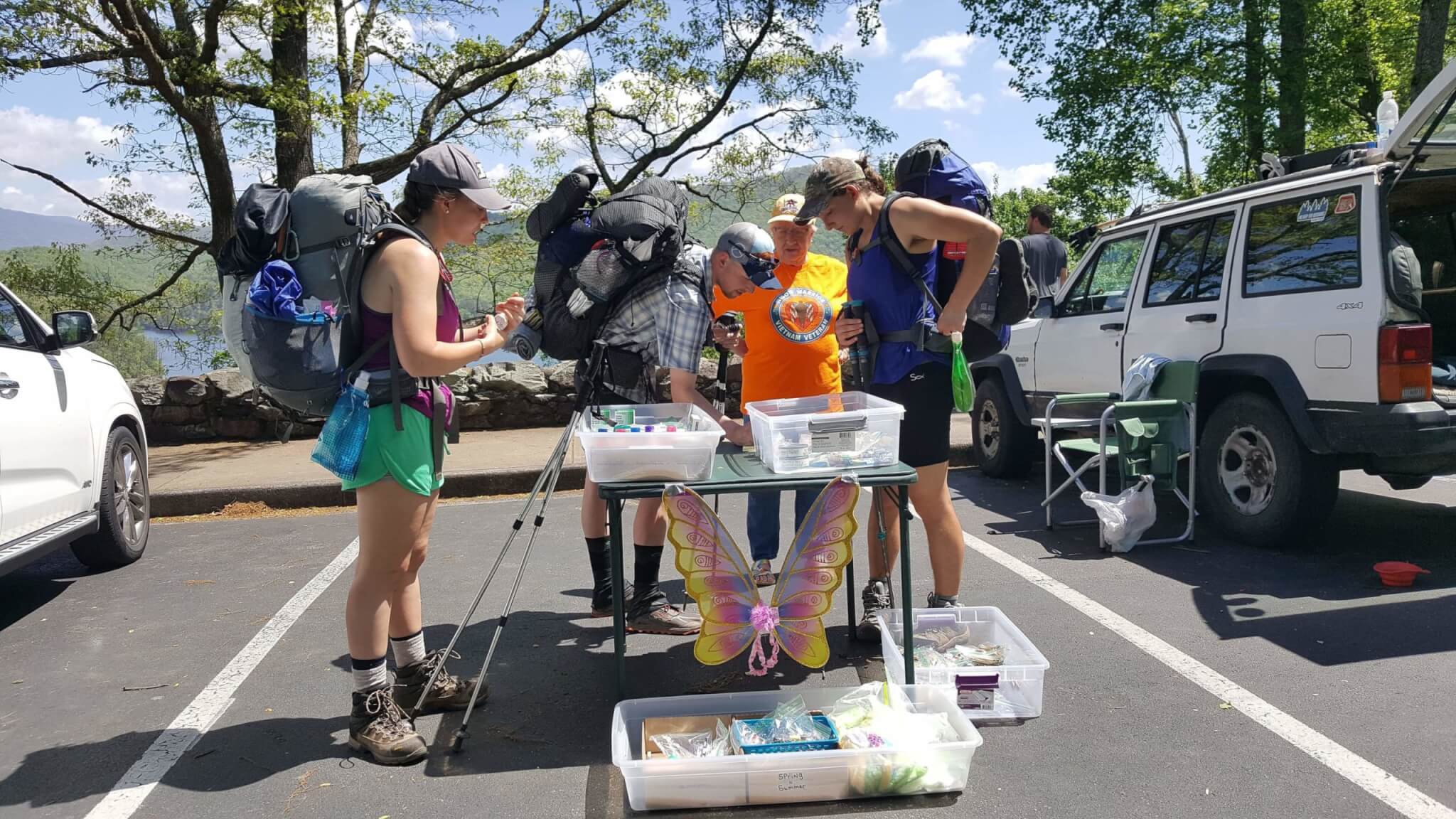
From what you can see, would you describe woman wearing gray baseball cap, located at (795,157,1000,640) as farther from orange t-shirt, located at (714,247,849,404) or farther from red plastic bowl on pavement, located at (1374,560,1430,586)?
red plastic bowl on pavement, located at (1374,560,1430,586)

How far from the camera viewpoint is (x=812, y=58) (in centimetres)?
1350

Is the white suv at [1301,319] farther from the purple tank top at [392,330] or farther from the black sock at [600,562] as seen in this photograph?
the purple tank top at [392,330]

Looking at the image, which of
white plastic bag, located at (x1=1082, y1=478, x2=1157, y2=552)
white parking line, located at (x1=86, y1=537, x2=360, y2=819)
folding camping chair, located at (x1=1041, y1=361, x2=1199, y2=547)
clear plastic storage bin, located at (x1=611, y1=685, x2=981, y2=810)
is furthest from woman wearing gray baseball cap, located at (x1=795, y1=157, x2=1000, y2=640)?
white parking line, located at (x1=86, y1=537, x2=360, y2=819)

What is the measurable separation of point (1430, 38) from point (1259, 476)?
9958 millimetres

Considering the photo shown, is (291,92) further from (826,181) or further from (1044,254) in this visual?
(826,181)

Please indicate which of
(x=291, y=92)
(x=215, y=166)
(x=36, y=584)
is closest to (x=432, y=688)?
(x=36, y=584)

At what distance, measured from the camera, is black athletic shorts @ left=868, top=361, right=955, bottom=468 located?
11.8 ft

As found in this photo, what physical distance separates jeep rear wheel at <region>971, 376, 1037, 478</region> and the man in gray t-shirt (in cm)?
92

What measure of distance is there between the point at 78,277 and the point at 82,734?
11.1 m

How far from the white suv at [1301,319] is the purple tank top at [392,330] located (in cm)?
432

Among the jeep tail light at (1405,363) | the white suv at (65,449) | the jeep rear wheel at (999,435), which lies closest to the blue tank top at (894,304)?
the jeep tail light at (1405,363)

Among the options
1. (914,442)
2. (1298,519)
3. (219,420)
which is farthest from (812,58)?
(914,442)

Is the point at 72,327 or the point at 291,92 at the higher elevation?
the point at 291,92

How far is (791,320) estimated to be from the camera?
404cm
